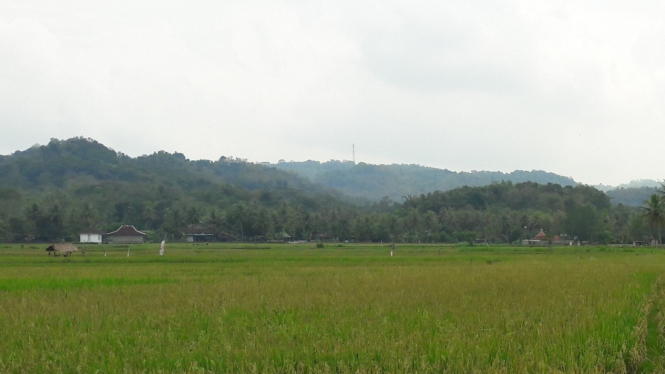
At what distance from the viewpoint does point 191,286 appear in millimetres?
16781

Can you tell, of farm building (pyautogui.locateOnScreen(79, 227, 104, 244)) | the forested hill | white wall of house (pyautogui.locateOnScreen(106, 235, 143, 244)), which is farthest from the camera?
white wall of house (pyautogui.locateOnScreen(106, 235, 143, 244))

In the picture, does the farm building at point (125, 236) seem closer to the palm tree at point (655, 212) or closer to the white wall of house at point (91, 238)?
the white wall of house at point (91, 238)

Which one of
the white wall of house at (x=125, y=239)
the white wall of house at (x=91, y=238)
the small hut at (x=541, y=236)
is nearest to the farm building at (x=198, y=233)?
the white wall of house at (x=125, y=239)

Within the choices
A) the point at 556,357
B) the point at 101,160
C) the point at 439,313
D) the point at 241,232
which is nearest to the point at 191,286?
the point at 439,313

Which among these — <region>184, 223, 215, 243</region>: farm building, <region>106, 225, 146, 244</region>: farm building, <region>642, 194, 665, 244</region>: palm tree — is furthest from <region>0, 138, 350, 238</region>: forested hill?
<region>642, 194, 665, 244</region>: palm tree

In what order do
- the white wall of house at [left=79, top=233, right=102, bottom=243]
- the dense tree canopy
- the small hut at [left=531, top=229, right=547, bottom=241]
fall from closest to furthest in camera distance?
1. the dense tree canopy
2. the white wall of house at [left=79, top=233, right=102, bottom=243]
3. the small hut at [left=531, top=229, right=547, bottom=241]

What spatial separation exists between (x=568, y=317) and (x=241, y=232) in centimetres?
8979

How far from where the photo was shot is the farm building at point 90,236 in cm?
9075

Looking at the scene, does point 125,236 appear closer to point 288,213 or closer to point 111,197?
point 288,213

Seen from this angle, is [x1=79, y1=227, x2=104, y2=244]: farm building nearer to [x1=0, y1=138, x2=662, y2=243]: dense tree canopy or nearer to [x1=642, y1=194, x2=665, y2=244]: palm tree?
[x1=0, y1=138, x2=662, y2=243]: dense tree canopy

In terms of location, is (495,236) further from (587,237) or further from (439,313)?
(439,313)

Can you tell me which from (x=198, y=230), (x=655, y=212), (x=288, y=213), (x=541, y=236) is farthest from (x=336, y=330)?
(x=198, y=230)

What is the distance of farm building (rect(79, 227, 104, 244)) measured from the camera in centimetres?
9075

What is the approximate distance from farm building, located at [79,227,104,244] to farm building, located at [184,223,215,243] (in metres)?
15.0
